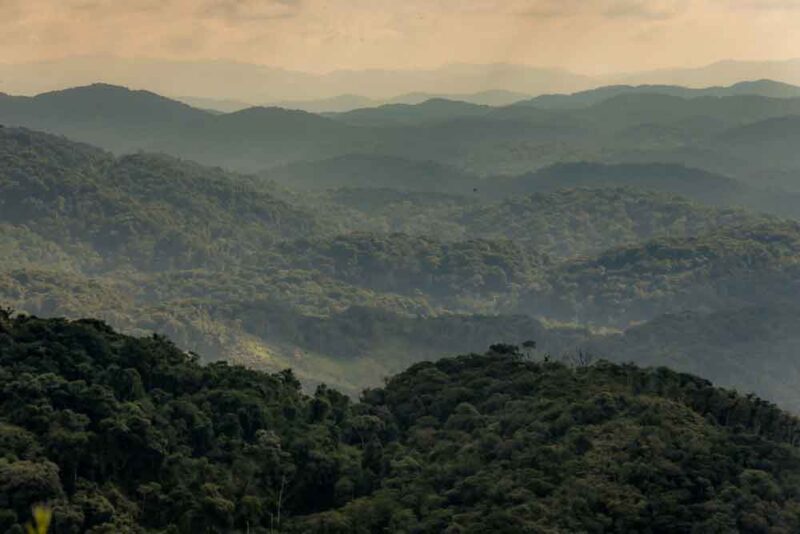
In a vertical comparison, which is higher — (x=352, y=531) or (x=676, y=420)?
(x=676, y=420)

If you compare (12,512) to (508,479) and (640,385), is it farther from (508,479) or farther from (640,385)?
(640,385)

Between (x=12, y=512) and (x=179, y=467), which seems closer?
(x=12, y=512)

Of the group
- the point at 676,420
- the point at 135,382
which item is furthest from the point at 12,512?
the point at 676,420

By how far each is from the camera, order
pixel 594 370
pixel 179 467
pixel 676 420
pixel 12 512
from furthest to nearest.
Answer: pixel 594 370, pixel 676 420, pixel 179 467, pixel 12 512

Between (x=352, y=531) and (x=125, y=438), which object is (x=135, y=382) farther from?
(x=352, y=531)

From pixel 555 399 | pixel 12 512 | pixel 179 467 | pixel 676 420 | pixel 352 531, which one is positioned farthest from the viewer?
pixel 555 399

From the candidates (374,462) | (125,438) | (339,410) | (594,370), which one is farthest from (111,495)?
(594,370)
